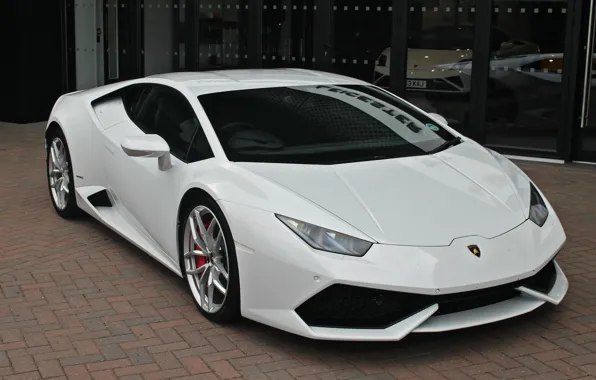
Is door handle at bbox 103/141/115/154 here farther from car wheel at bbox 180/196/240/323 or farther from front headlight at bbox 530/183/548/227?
front headlight at bbox 530/183/548/227

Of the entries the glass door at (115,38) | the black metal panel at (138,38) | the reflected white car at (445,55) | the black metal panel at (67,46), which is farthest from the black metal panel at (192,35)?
the reflected white car at (445,55)

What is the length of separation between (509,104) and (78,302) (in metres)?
6.59

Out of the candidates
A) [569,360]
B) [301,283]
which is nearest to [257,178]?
[301,283]

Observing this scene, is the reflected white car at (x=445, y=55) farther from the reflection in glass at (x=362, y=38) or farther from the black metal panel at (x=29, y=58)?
the black metal panel at (x=29, y=58)

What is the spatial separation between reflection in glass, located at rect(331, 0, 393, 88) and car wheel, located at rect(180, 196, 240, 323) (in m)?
6.61

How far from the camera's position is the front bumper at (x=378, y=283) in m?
4.01

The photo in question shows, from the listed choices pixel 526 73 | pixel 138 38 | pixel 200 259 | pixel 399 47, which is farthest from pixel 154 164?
pixel 138 38

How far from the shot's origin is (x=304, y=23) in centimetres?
1166

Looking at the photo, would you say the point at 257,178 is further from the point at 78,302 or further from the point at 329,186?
the point at 78,302

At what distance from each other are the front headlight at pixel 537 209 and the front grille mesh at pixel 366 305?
722 millimetres

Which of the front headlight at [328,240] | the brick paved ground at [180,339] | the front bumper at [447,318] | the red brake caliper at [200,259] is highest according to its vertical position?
the front headlight at [328,240]

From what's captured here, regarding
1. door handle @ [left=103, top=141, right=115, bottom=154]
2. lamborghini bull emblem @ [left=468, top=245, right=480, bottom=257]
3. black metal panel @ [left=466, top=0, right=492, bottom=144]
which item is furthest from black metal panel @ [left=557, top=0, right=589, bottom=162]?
lamborghini bull emblem @ [left=468, top=245, right=480, bottom=257]

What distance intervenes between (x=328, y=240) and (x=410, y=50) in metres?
7.04

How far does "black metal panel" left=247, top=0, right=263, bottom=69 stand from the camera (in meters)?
12.0
